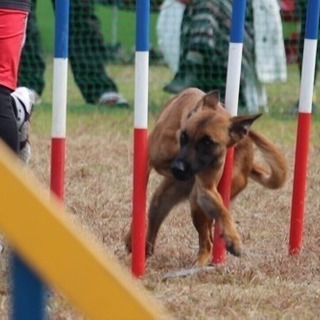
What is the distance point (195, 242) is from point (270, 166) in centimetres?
60

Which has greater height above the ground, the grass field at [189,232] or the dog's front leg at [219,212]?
the dog's front leg at [219,212]

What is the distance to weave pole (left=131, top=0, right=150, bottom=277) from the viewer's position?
427 centimetres

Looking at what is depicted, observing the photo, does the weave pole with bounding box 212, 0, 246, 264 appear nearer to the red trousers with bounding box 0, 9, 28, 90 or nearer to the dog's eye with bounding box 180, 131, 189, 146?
the dog's eye with bounding box 180, 131, 189, 146

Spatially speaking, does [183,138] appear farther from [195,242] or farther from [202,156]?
[195,242]

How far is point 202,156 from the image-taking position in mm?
4434

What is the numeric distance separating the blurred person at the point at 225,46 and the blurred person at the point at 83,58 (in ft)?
2.32

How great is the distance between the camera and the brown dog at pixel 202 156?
4418mm

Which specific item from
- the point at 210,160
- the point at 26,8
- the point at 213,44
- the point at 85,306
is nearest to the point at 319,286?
the point at 210,160

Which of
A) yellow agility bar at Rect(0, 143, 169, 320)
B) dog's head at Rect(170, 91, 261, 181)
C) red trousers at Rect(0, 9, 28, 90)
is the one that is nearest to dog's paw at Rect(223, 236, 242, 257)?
dog's head at Rect(170, 91, 261, 181)

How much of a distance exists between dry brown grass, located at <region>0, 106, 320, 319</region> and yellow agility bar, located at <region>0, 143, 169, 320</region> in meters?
1.96

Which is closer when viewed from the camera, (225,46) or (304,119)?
(304,119)

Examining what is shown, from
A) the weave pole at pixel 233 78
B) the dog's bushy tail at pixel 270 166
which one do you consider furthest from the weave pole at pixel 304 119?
the weave pole at pixel 233 78

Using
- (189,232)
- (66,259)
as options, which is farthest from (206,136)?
(66,259)

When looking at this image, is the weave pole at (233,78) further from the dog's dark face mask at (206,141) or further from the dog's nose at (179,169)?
the dog's nose at (179,169)
